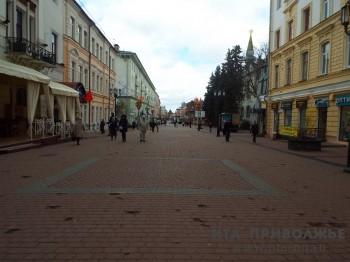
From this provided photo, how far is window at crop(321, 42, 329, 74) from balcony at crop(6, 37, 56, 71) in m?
18.8

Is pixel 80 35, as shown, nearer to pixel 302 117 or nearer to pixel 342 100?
pixel 302 117

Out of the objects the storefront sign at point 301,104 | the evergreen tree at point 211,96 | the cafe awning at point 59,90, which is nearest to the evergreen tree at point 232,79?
the evergreen tree at point 211,96

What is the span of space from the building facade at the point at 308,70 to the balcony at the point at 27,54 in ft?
53.8

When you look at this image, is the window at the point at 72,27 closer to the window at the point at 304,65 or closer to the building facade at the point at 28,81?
the building facade at the point at 28,81

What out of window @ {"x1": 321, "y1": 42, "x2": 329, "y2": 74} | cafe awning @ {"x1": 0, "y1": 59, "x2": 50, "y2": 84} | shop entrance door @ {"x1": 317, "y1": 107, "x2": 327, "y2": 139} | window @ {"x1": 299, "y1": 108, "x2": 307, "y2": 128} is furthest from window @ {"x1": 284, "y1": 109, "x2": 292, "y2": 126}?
cafe awning @ {"x1": 0, "y1": 59, "x2": 50, "y2": 84}

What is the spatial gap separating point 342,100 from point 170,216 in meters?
18.7

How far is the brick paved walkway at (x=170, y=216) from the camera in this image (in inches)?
159

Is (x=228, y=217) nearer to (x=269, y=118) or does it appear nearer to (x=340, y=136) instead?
(x=340, y=136)

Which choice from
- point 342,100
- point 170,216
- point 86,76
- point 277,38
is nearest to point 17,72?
point 170,216

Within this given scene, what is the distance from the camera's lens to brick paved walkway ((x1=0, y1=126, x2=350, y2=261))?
4051 millimetres

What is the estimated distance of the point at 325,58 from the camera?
2408 centimetres

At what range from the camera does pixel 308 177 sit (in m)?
9.69

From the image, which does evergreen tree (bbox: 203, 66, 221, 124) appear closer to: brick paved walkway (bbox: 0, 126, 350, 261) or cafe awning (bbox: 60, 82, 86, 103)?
cafe awning (bbox: 60, 82, 86, 103)

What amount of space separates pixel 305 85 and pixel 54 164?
21.4 meters
